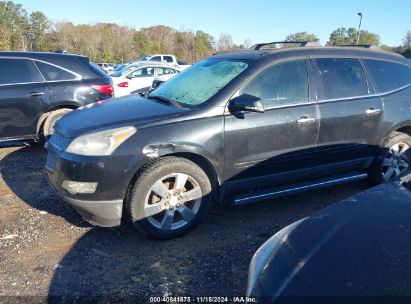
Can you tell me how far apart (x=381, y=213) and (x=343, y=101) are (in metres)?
2.37

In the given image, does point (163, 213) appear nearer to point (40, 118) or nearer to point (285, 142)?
point (285, 142)

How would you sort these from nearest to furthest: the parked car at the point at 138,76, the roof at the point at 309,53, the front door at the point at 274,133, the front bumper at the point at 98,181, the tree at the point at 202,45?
the front bumper at the point at 98,181 < the front door at the point at 274,133 < the roof at the point at 309,53 < the parked car at the point at 138,76 < the tree at the point at 202,45

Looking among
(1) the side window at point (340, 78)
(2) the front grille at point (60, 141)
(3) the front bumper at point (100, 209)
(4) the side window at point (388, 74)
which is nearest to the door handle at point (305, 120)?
(1) the side window at point (340, 78)

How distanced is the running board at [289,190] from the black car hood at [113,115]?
1084 mm

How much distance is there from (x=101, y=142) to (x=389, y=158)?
11.7 feet

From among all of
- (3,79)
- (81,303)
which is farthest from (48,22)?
(81,303)

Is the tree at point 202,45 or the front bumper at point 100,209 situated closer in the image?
the front bumper at point 100,209

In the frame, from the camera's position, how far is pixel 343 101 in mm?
4137

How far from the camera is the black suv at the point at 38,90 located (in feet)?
19.5

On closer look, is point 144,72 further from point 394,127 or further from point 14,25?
point 14,25

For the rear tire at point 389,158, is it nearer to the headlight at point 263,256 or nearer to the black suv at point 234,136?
the black suv at point 234,136

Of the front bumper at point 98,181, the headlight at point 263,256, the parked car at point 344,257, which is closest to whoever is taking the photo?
the parked car at point 344,257

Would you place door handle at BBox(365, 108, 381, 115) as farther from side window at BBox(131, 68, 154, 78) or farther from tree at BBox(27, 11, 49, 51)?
tree at BBox(27, 11, 49, 51)

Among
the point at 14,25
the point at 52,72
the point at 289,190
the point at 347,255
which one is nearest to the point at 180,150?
the point at 289,190
